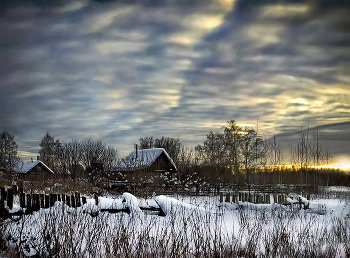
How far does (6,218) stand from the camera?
855cm

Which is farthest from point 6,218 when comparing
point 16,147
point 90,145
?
point 16,147

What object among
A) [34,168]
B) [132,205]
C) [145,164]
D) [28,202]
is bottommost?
[34,168]

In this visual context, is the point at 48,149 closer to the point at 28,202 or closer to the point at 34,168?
the point at 34,168

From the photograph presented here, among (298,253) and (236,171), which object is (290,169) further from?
(298,253)

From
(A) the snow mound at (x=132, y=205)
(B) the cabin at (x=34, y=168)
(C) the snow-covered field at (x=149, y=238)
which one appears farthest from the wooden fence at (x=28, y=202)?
(B) the cabin at (x=34, y=168)

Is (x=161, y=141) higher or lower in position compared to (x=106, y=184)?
higher

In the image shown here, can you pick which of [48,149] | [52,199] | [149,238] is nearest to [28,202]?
[52,199]

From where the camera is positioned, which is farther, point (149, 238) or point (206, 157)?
point (206, 157)

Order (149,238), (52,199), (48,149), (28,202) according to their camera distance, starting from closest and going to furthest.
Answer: (149,238) → (28,202) → (52,199) → (48,149)

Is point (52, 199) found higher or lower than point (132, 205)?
higher

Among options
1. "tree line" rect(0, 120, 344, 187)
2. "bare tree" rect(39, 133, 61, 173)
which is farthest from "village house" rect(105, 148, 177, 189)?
"bare tree" rect(39, 133, 61, 173)

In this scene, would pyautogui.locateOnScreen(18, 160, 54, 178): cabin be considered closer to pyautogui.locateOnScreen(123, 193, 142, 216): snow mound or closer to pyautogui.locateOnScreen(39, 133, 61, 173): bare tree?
pyautogui.locateOnScreen(39, 133, 61, 173): bare tree

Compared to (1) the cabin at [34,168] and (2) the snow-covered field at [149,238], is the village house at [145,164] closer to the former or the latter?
(2) the snow-covered field at [149,238]

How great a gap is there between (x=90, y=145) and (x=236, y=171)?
19.7m
